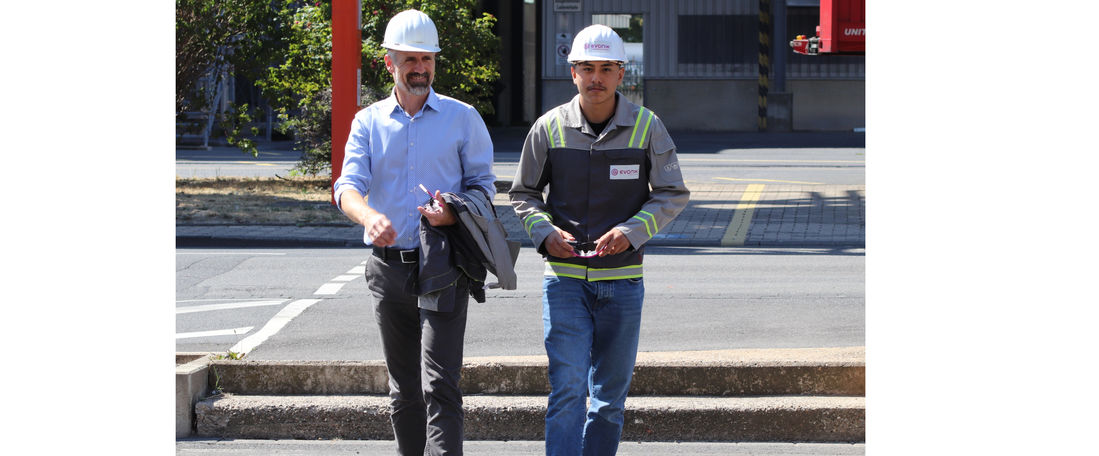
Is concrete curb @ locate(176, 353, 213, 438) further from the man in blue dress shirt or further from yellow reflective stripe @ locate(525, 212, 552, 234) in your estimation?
yellow reflective stripe @ locate(525, 212, 552, 234)

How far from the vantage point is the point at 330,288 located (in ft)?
34.5

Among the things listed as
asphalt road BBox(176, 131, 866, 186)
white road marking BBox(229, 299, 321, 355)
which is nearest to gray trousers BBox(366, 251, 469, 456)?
Answer: white road marking BBox(229, 299, 321, 355)

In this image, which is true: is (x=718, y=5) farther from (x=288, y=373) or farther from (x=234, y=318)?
(x=288, y=373)

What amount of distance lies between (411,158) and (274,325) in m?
4.38

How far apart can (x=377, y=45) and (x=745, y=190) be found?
6.05 meters

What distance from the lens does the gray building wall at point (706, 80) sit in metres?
34.2

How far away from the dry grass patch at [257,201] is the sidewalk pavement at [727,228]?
452 mm

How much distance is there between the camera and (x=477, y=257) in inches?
187

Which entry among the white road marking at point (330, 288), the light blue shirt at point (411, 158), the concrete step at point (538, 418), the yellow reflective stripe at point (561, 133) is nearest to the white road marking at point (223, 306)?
the white road marking at point (330, 288)

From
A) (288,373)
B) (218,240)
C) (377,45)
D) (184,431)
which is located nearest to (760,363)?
(288,373)

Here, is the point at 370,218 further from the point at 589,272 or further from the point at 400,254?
the point at 589,272

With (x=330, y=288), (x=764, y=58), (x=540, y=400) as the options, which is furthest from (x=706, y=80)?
(x=540, y=400)

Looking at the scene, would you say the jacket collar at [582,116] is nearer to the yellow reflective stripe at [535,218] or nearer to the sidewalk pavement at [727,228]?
the yellow reflective stripe at [535,218]

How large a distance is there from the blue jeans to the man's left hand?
0.46 meters
